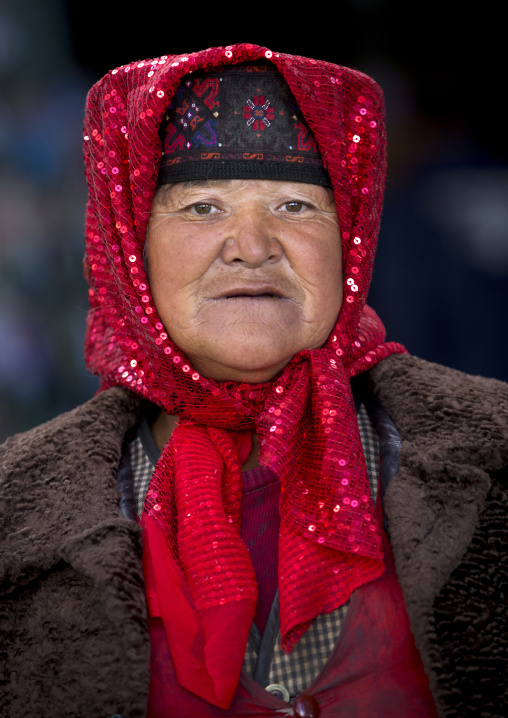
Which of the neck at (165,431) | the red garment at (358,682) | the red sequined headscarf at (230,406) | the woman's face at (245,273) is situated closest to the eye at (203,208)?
the woman's face at (245,273)

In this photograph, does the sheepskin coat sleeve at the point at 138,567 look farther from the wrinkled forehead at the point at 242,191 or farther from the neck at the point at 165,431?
the wrinkled forehead at the point at 242,191

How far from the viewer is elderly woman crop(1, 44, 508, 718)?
1.38 meters

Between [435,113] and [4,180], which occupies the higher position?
[435,113]

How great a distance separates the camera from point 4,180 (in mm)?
3816

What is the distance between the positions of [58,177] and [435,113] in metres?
2.06

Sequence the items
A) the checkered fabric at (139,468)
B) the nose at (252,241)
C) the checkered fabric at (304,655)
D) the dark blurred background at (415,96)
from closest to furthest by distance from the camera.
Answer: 1. the checkered fabric at (304,655)
2. the nose at (252,241)
3. the checkered fabric at (139,468)
4. the dark blurred background at (415,96)

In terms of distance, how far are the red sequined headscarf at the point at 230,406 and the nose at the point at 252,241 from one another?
0.21 m

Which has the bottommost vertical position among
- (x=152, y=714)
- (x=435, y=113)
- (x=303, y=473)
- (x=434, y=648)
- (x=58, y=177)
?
(x=152, y=714)

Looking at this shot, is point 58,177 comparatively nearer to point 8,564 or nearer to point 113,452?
point 113,452

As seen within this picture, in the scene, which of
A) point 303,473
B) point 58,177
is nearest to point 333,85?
point 303,473

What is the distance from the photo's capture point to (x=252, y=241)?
1634 mm

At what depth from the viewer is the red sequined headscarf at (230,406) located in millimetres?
1446

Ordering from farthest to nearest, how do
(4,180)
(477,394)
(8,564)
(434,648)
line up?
(4,180), (477,394), (8,564), (434,648)

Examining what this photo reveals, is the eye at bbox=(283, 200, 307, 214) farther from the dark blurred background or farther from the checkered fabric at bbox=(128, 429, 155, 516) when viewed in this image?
the dark blurred background
